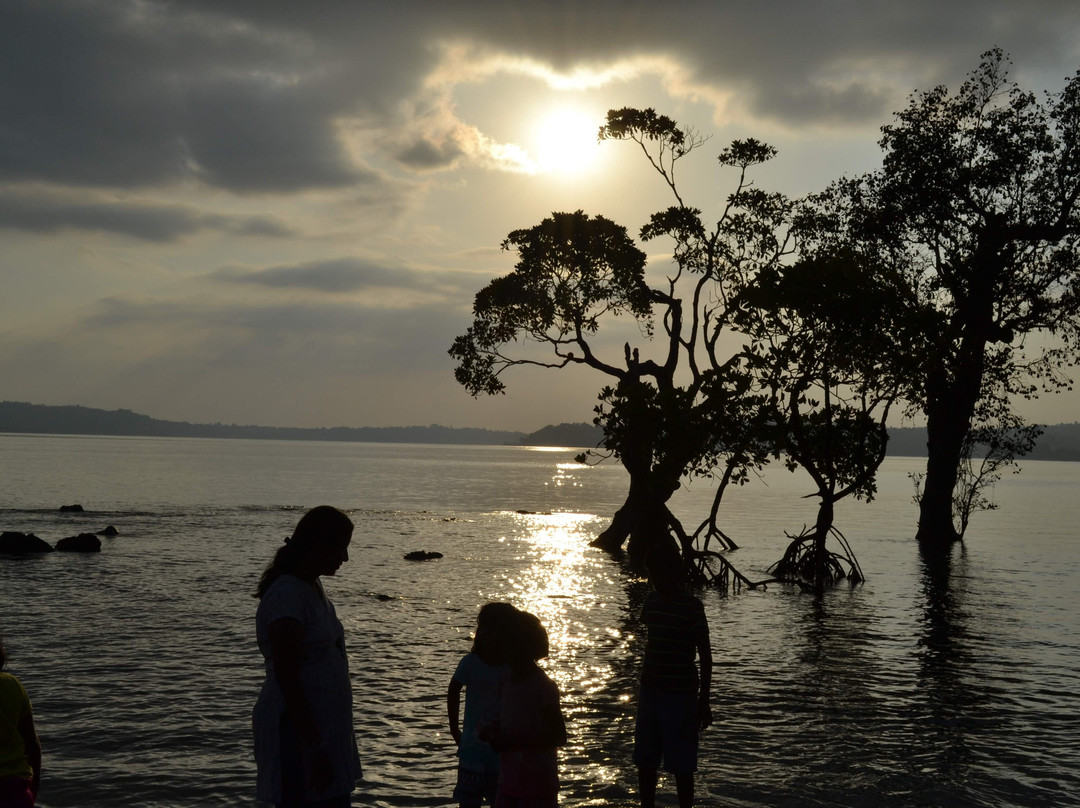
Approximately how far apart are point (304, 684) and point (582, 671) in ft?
36.7

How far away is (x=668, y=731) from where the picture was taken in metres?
8.12

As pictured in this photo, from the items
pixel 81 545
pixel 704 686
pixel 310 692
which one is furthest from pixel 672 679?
pixel 81 545

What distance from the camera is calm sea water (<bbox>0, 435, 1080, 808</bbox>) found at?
34.3 ft

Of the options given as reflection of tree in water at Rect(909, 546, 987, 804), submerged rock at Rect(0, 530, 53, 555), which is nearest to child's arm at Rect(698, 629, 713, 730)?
reflection of tree in water at Rect(909, 546, 987, 804)

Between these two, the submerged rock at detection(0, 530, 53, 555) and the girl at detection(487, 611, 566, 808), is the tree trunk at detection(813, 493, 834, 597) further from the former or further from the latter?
the submerged rock at detection(0, 530, 53, 555)

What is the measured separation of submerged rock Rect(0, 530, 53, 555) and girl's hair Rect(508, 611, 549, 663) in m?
32.2

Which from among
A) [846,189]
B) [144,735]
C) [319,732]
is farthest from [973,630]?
[846,189]

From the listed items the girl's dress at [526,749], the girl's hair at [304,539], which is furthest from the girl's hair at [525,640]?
the girl's hair at [304,539]

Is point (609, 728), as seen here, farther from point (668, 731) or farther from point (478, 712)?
point (478, 712)

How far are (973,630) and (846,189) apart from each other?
23.1 meters

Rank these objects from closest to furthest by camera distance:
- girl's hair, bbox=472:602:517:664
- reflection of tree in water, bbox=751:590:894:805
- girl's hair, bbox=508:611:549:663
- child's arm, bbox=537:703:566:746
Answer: child's arm, bbox=537:703:566:746
girl's hair, bbox=508:611:549:663
girl's hair, bbox=472:602:517:664
reflection of tree in water, bbox=751:590:894:805

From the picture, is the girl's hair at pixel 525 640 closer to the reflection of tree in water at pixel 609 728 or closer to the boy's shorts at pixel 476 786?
the boy's shorts at pixel 476 786

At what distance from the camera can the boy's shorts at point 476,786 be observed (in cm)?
698

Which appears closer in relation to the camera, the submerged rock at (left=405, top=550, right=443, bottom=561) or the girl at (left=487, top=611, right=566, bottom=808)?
the girl at (left=487, top=611, right=566, bottom=808)
